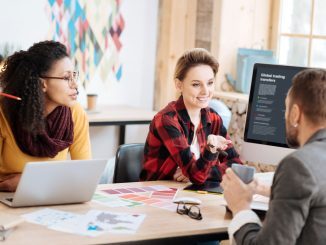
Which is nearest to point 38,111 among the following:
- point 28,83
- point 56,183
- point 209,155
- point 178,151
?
point 28,83

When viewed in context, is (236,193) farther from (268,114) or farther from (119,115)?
(119,115)

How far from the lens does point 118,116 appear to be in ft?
14.4

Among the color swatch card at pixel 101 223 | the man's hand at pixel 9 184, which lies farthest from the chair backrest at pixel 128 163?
the color swatch card at pixel 101 223

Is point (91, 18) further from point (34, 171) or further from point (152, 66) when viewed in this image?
point (34, 171)

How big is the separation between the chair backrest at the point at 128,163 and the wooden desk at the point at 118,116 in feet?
3.59

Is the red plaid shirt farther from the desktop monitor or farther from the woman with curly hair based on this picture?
the woman with curly hair

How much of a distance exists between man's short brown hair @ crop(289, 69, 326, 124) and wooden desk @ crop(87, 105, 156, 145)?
2.45m

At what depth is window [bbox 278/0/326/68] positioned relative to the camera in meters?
4.41

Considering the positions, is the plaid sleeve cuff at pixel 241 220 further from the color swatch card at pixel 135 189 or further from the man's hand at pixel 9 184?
the man's hand at pixel 9 184

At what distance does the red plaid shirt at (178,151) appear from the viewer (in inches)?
109

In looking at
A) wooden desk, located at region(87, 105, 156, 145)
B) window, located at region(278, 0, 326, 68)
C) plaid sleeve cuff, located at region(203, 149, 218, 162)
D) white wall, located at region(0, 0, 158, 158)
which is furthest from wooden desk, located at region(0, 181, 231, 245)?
white wall, located at region(0, 0, 158, 158)

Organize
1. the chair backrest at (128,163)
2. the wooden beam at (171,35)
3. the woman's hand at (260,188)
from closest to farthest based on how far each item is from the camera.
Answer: the woman's hand at (260,188) → the chair backrest at (128,163) → the wooden beam at (171,35)

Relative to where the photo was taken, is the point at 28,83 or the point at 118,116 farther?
the point at 118,116

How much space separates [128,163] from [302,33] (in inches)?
78.0
